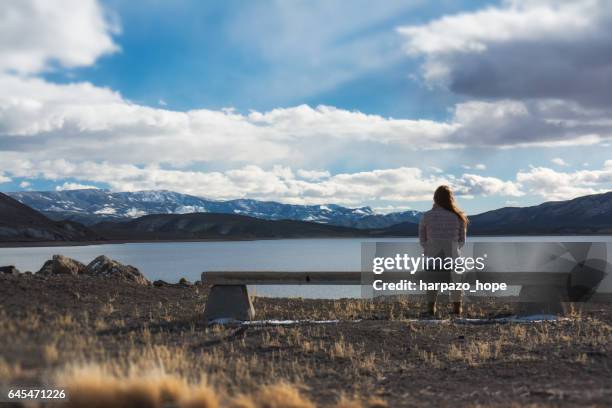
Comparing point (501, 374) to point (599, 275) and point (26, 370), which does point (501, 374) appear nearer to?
point (26, 370)

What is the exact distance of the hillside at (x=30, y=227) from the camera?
445ft

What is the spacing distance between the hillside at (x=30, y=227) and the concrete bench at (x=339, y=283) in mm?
132225

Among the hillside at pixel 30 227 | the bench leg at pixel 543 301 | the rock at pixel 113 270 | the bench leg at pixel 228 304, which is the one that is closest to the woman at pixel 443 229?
the bench leg at pixel 543 301

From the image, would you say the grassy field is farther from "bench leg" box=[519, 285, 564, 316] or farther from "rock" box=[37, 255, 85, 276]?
"rock" box=[37, 255, 85, 276]

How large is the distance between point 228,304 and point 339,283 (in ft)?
6.45

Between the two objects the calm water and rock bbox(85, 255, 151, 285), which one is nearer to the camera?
rock bbox(85, 255, 151, 285)

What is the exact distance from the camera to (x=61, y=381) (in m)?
5.12

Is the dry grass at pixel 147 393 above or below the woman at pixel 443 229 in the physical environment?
below

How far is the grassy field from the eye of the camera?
535 centimetres

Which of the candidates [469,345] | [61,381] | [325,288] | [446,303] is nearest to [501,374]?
[469,345]

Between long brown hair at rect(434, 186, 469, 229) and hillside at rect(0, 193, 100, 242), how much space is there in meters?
134

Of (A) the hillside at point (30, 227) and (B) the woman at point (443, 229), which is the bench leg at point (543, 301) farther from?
(A) the hillside at point (30, 227)

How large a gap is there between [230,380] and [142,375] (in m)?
1.12

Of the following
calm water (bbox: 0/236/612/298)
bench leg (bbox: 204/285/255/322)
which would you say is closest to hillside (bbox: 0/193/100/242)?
calm water (bbox: 0/236/612/298)
